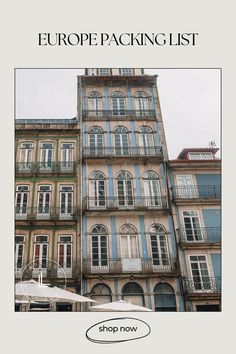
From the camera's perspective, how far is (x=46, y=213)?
601 inches

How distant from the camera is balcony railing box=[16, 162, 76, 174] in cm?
1623

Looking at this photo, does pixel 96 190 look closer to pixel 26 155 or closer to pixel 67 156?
pixel 67 156

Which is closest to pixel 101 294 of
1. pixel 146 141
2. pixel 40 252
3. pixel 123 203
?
pixel 40 252

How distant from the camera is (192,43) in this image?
1130 cm

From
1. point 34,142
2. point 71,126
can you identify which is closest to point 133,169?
point 71,126

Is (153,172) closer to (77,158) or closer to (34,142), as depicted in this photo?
(77,158)

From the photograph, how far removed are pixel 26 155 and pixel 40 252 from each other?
477 cm

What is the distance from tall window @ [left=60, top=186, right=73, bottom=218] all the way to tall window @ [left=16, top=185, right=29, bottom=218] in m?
1.56

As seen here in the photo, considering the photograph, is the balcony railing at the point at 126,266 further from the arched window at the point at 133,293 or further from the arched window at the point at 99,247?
the arched window at the point at 133,293

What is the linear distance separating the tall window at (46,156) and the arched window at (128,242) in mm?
4706

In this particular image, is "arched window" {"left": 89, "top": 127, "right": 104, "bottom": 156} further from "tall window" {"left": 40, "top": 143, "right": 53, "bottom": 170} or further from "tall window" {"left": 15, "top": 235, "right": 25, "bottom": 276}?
"tall window" {"left": 15, "top": 235, "right": 25, "bottom": 276}

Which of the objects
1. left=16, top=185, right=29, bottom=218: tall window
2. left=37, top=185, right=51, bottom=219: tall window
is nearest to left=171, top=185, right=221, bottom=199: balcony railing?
left=37, top=185, right=51, bottom=219: tall window

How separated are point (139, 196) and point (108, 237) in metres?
2.36

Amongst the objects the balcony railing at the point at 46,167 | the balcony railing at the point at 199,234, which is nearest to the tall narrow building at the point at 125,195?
the balcony railing at the point at 199,234
